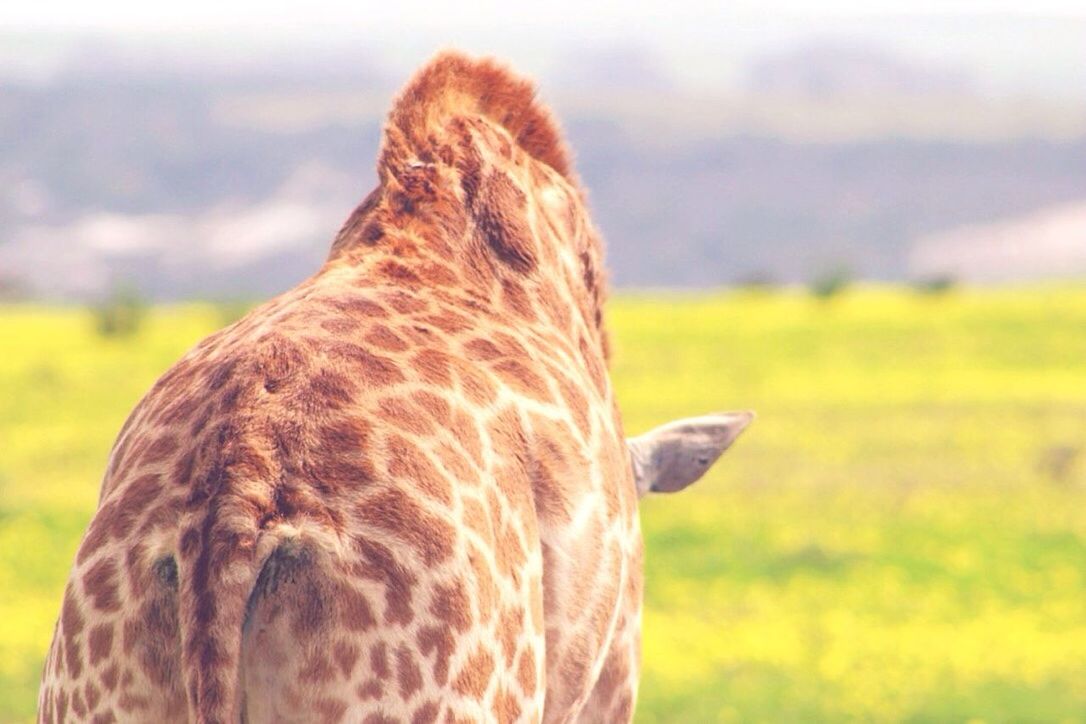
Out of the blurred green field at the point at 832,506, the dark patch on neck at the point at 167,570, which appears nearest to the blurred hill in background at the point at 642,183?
the blurred green field at the point at 832,506

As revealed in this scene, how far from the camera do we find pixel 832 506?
17688 millimetres

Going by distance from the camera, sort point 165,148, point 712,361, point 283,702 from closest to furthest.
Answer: point 283,702, point 712,361, point 165,148

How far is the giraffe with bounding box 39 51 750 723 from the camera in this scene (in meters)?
3.38

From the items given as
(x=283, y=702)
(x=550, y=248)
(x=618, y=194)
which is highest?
(x=550, y=248)

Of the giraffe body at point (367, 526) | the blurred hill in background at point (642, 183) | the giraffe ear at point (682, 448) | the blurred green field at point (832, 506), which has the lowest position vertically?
the blurred hill in background at point (642, 183)

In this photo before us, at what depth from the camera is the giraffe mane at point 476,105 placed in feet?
16.6

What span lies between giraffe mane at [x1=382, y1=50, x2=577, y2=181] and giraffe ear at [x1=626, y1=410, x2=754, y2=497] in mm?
880

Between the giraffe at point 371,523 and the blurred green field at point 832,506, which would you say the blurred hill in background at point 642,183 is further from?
the giraffe at point 371,523

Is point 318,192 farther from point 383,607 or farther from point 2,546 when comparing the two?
point 383,607

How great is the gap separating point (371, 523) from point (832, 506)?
14.6m

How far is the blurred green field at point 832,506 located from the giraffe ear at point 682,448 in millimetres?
534

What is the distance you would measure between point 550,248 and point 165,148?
159 metres

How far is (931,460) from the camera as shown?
67.0 feet

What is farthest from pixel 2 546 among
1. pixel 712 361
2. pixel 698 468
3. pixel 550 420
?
pixel 712 361
